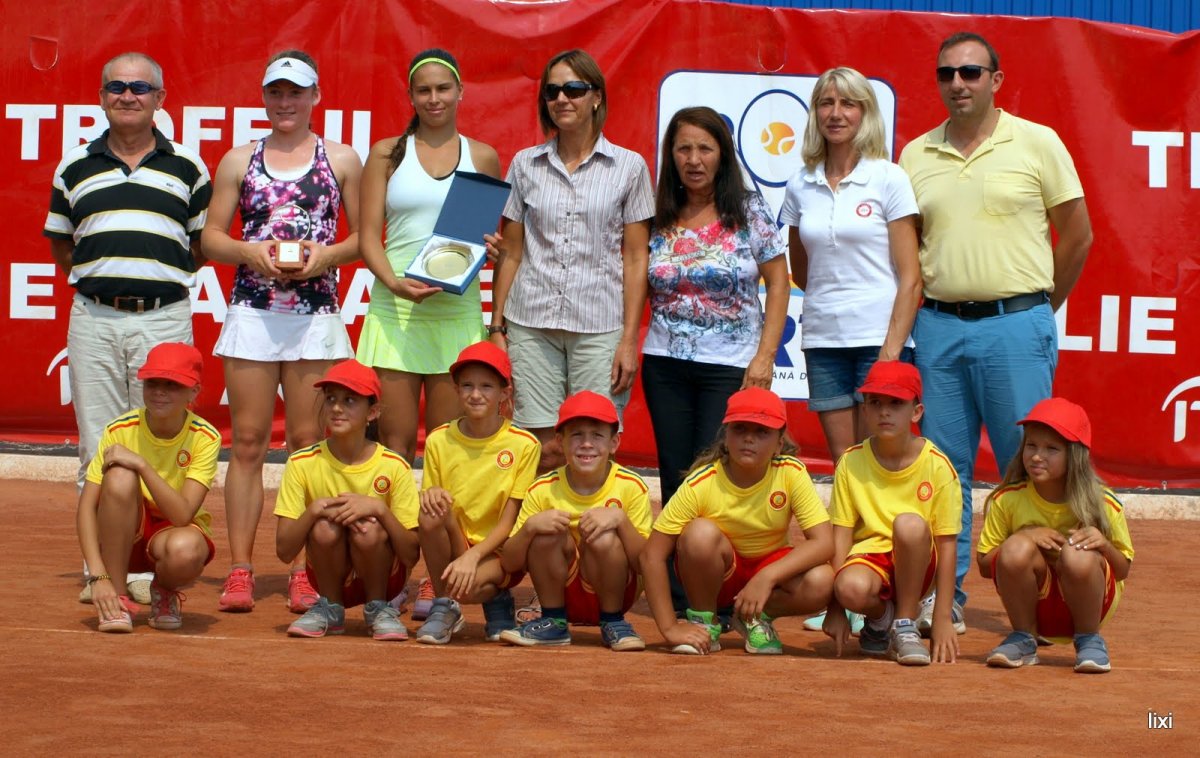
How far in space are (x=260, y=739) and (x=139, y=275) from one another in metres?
2.60

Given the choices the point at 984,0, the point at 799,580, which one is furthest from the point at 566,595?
the point at 984,0

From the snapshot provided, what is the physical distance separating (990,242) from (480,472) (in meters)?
1.94

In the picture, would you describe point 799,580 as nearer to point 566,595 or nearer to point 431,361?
point 566,595

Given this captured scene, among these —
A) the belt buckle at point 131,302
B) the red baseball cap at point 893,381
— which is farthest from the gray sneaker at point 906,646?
the belt buckle at point 131,302

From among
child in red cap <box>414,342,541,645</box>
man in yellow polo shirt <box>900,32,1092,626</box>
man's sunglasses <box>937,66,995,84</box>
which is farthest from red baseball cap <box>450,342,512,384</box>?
man's sunglasses <box>937,66,995,84</box>

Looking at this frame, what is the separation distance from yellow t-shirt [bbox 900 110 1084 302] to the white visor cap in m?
2.28

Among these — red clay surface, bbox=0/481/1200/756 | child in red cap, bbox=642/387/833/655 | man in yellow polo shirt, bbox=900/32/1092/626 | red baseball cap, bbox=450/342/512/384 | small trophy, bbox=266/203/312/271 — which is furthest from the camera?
small trophy, bbox=266/203/312/271

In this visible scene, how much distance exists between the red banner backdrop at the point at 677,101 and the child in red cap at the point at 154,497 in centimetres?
321

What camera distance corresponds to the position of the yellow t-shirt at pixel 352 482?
558 centimetres

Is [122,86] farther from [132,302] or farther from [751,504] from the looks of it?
[751,504]

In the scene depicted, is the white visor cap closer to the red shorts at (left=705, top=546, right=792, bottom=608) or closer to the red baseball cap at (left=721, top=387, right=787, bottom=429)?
the red baseball cap at (left=721, top=387, right=787, bottom=429)

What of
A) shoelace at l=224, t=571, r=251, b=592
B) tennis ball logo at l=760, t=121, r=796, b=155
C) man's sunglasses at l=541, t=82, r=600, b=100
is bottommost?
shoelace at l=224, t=571, r=251, b=592

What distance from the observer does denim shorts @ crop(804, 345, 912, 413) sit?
5.77 metres

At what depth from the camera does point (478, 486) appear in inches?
223
